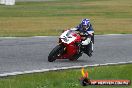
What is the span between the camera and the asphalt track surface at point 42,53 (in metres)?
14.2

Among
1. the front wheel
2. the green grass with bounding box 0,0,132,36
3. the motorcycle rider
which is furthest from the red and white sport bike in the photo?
the green grass with bounding box 0,0,132,36

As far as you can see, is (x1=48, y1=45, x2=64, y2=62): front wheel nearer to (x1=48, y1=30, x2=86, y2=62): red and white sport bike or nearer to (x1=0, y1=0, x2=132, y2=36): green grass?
(x1=48, y1=30, x2=86, y2=62): red and white sport bike

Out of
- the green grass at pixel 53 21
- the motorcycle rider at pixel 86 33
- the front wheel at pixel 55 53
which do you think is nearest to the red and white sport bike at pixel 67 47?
the front wheel at pixel 55 53

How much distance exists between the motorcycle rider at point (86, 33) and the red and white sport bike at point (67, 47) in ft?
0.54

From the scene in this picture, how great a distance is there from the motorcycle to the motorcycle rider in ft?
0.52

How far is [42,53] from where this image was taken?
55.7ft

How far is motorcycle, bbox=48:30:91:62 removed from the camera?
15.1 meters

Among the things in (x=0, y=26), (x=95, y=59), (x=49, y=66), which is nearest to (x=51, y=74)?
(x=49, y=66)

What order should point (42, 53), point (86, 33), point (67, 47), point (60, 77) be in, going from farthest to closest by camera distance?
point (42, 53) < point (86, 33) < point (67, 47) < point (60, 77)

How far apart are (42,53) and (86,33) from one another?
220cm

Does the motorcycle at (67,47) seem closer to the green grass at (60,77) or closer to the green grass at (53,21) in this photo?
the green grass at (60,77)

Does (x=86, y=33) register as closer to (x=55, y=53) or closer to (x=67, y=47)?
(x=67, y=47)

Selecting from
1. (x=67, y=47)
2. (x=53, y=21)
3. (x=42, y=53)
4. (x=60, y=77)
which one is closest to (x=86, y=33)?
(x=67, y=47)

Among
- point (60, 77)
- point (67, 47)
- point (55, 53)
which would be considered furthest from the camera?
point (67, 47)
